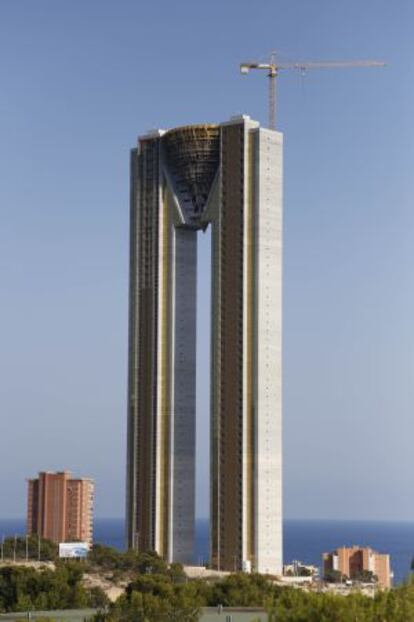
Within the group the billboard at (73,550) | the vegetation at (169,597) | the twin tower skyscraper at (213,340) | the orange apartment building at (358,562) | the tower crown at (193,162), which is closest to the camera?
the vegetation at (169,597)

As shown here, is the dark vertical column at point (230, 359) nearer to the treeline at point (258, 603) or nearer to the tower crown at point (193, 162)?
the tower crown at point (193, 162)

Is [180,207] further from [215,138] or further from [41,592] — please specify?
[41,592]

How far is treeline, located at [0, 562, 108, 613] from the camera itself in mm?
87750

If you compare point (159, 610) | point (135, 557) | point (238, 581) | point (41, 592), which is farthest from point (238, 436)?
point (159, 610)

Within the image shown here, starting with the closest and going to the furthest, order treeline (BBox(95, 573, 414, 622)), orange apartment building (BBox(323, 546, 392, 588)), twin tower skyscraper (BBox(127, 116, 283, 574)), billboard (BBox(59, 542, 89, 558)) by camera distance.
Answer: treeline (BBox(95, 573, 414, 622)), twin tower skyscraper (BBox(127, 116, 283, 574)), billboard (BBox(59, 542, 89, 558)), orange apartment building (BBox(323, 546, 392, 588))

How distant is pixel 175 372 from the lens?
135000mm

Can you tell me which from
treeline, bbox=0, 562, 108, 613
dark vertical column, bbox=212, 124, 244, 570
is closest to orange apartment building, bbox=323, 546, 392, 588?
dark vertical column, bbox=212, 124, 244, 570

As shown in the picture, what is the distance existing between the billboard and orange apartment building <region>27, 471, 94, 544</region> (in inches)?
1942

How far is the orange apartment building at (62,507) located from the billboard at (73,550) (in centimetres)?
4933

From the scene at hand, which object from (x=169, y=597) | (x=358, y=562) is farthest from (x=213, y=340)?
(x=169, y=597)

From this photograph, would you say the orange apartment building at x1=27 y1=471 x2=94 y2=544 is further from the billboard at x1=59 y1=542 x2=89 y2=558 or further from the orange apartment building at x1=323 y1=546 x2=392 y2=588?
the billboard at x1=59 y1=542 x2=89 y2=558

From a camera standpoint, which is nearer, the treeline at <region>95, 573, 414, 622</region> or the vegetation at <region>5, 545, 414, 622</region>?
the treeline at <region>95, 573, 414, 622</region>

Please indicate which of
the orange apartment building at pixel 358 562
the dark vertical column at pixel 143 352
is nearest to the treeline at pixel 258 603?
the dark vertical column at pixel 143 352

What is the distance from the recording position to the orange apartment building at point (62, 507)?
18500 cm
